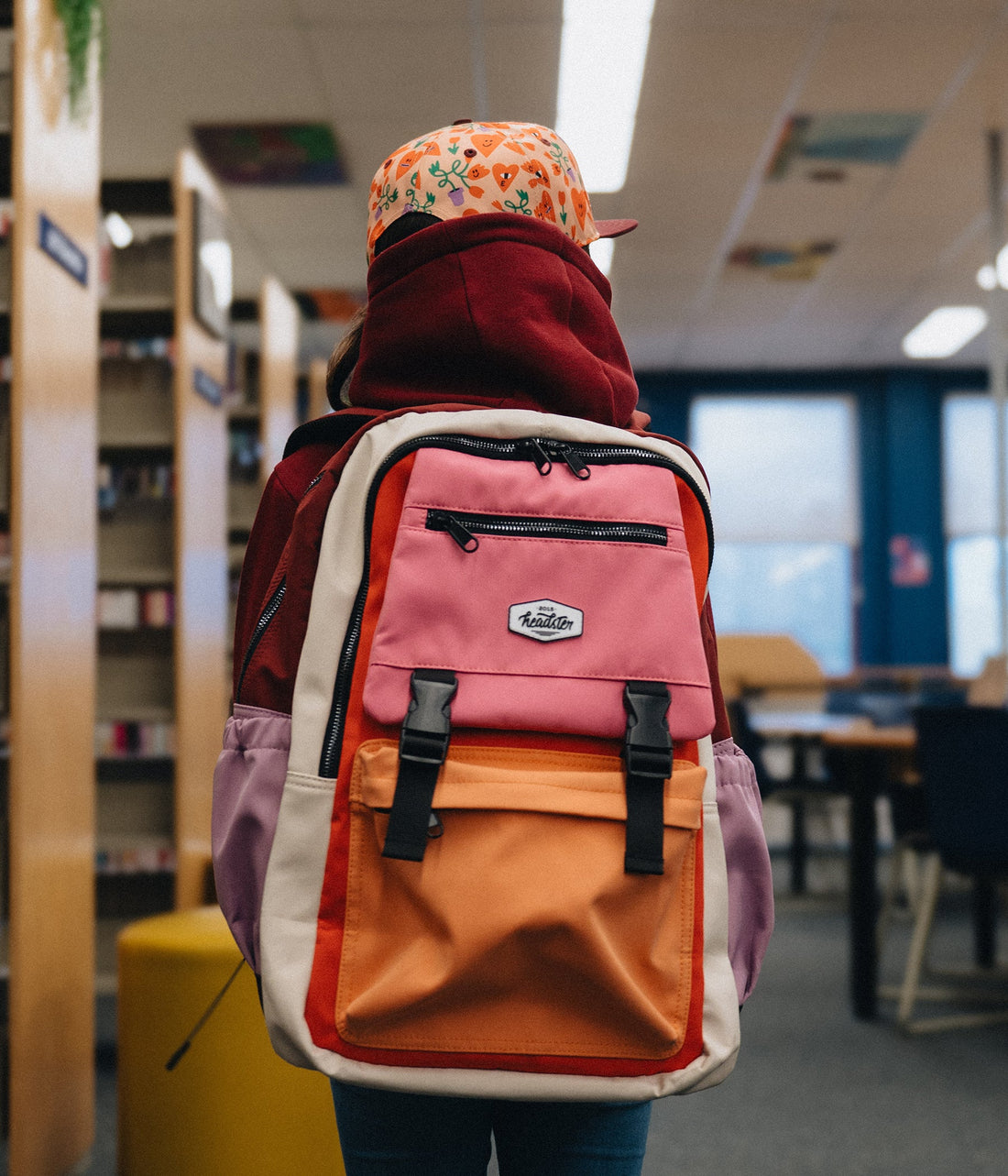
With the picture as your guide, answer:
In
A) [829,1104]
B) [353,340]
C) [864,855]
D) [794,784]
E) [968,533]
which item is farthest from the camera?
[968,533]

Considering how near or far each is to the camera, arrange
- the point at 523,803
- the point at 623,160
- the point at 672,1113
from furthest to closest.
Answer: the point at 623,160 < the point at 672,1113 < the point at 523,803

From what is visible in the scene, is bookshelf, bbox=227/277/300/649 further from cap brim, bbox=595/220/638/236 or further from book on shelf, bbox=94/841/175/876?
cap brim, bbox=595/220/638/236

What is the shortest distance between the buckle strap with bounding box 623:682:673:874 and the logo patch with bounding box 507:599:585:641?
0.06 meters

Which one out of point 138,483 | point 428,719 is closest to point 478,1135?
point 428,719

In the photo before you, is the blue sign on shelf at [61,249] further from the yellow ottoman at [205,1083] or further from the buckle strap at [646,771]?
the buckle strap at [646,771]

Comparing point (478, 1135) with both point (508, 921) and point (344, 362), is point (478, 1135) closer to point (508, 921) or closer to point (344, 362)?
point (508, 921)

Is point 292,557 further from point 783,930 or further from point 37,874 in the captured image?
point 783,930

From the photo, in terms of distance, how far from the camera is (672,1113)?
236 centimetres

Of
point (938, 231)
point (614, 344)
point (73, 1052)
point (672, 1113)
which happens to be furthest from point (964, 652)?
point (614, 344)

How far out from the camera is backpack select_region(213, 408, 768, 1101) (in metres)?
0.73

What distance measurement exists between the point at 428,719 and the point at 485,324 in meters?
0.30

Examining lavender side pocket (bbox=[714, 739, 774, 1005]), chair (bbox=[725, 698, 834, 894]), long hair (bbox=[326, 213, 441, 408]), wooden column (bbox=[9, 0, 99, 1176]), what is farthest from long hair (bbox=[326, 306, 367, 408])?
chair (bbox=[725, 698, 834, 894])

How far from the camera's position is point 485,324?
0.82 metres

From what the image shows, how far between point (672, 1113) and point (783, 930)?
1828 mm
